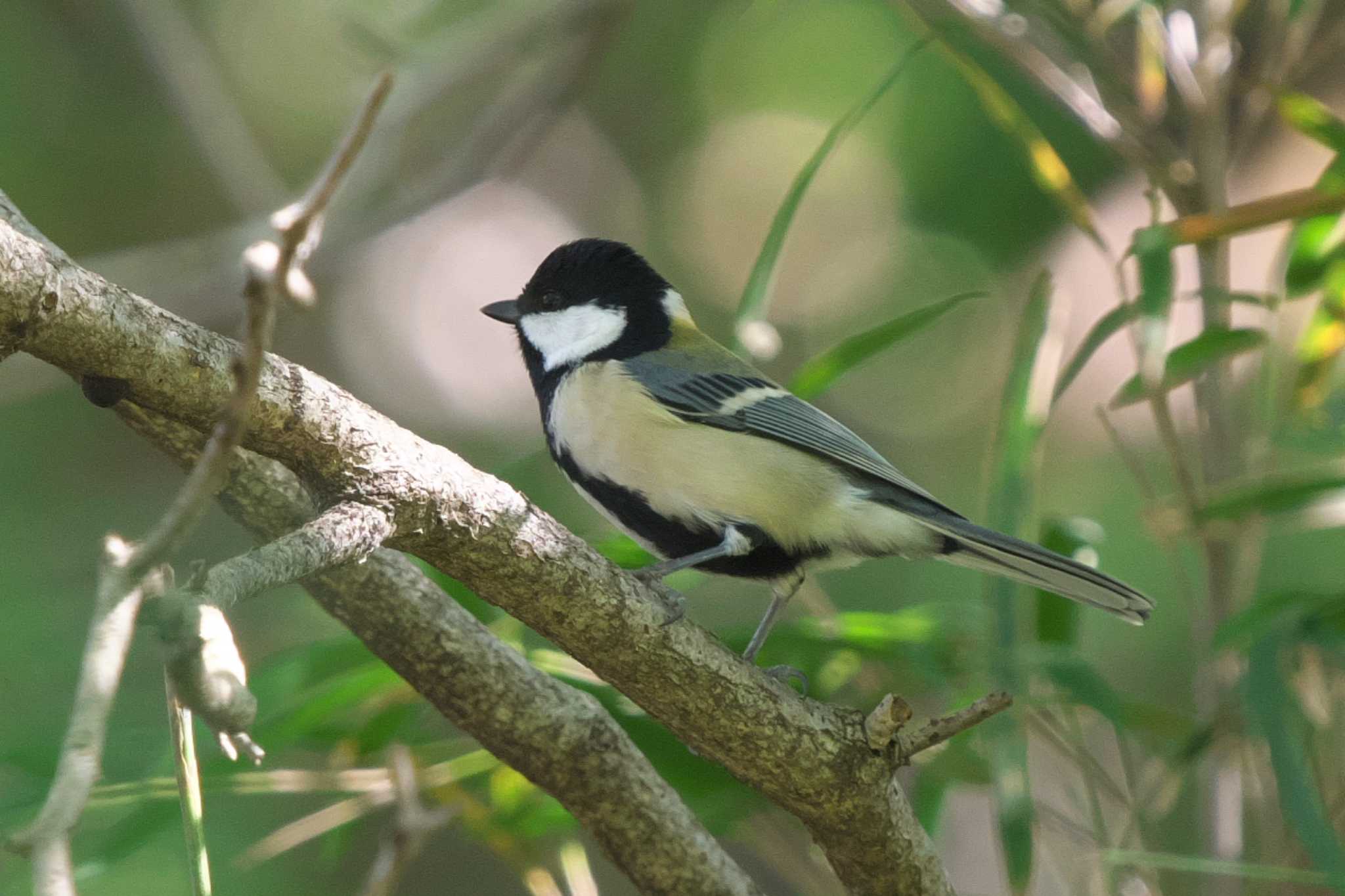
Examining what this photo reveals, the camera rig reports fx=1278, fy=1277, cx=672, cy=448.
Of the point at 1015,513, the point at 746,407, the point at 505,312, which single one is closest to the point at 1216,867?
the point at 1015,513

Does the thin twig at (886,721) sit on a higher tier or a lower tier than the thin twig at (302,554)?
higher

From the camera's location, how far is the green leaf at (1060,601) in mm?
2598

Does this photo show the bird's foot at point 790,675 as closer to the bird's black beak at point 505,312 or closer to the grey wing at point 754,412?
the grey wing at point 754,412

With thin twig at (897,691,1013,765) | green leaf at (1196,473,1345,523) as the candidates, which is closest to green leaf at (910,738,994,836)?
green leaf at (1196,473,1345,523)

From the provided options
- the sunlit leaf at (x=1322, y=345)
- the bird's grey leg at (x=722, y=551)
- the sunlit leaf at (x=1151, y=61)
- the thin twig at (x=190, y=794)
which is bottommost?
the thin twig at (x=190, y=794)

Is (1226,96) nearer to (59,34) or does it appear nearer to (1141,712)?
(1141,712)

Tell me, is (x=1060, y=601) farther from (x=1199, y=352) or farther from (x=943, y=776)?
(x=1199, y=352)

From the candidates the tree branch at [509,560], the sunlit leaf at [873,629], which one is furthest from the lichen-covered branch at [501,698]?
the sunlit leaf at [873,629]

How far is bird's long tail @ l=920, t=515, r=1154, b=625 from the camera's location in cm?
224

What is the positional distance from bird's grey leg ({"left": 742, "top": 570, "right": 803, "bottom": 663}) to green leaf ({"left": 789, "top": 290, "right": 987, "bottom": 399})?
381 millimetres

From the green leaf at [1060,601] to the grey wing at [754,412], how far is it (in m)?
0.27

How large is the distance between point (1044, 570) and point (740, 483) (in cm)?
59

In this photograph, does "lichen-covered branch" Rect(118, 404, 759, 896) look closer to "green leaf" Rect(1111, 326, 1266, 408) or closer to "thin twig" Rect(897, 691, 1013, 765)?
"thin twig" Rect(897, 691, 1013, 765)

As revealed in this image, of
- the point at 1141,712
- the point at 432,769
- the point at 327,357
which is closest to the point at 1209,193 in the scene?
the point at 1141,712
